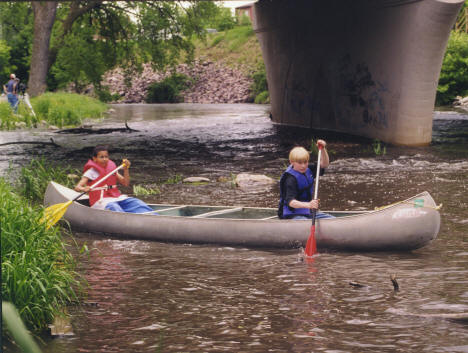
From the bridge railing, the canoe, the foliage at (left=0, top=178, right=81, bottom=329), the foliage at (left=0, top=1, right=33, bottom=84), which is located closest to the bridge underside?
the foliage at (left=0, top=1, right=33, bottom=84)

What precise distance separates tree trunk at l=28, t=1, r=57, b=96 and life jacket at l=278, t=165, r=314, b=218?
20098 mm

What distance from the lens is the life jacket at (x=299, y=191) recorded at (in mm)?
7090

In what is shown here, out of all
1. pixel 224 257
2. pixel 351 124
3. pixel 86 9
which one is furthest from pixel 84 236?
pixel 86 9

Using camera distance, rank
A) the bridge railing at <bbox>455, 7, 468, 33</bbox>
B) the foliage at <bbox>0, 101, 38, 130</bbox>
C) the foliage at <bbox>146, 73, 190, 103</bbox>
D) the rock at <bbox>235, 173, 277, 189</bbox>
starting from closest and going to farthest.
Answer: the rock at <bbox>235, 173, 277, 189</bbox>
the foliage at <bbox>0, 101, 38, 130</bbox>
the bridge railing at <bbox>455, 7, 468, 33</bbox>
the foliage at <bbox>146, 73, 190, 103</bbox>

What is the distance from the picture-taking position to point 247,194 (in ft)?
37.4

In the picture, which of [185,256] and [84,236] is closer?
[185,256]

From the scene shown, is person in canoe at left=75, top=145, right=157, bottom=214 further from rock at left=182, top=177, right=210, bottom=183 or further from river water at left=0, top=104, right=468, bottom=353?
rock at left=182, top=177, right=210, bottom=183

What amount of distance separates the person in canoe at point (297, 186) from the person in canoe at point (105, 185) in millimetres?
1968

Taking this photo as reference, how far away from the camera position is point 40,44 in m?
26.2

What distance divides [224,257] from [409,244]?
2.02m

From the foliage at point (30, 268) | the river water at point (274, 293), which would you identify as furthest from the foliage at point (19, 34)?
the foliage at point (30, 268)

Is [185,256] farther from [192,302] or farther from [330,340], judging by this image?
[330,340]

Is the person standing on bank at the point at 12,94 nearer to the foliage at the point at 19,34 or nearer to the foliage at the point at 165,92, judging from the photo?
the foliage at the point at 19,34

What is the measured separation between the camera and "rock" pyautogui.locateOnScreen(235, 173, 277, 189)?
40.3 ft
